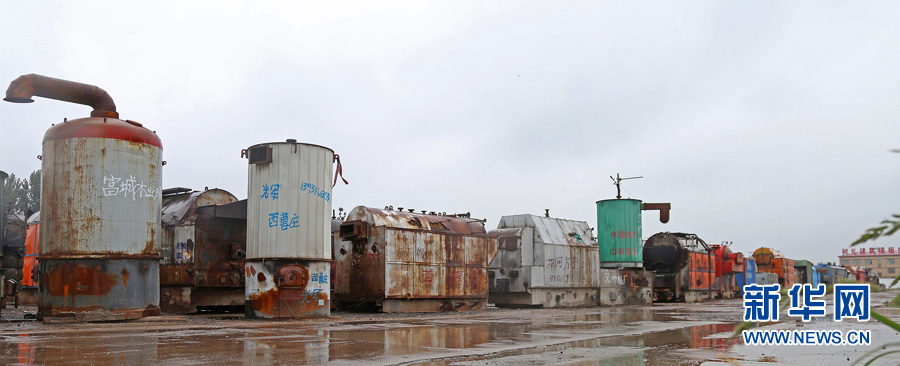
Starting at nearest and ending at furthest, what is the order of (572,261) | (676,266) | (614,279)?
(572,261) → (614,279) → (676,266)

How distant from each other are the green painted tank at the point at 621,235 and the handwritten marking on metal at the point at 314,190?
16205 millimetres

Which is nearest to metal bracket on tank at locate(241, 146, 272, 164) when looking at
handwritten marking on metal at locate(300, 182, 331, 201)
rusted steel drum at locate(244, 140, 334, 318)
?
rusted steel drum at locate(244, 140, 334, 318)

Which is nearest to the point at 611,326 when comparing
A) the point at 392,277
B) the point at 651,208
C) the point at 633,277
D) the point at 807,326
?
the point at 807,326

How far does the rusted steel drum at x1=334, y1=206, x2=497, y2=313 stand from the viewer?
774 inches

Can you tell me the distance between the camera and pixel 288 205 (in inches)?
637

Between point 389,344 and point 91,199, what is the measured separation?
7.47 metres

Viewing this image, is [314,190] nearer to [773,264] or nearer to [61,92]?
[61,92]

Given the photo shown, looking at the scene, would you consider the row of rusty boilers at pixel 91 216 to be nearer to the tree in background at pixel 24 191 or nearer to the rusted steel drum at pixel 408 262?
the rusted steel drum at pixel 408 262

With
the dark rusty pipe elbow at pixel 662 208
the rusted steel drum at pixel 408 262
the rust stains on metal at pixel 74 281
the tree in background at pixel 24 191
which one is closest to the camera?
the rust stains on metal at pixel 74 281

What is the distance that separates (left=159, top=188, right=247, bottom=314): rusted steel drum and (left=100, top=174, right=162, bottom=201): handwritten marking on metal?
13.6ft

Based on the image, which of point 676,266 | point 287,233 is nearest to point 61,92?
point 287,233

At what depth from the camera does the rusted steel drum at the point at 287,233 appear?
51.7ft

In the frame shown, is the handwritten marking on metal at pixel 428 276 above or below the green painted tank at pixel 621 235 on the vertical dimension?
below

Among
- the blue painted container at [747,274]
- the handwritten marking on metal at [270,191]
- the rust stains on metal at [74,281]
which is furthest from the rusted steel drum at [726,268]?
the rust stains on metal at [74,281]
